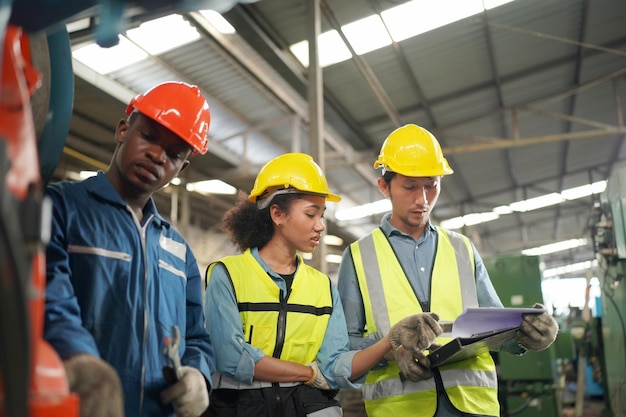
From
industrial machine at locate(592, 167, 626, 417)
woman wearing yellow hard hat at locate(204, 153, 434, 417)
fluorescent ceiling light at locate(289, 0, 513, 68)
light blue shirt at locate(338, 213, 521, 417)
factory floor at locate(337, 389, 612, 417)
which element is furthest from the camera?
factory floor at locate(337, 389, 612, 417)

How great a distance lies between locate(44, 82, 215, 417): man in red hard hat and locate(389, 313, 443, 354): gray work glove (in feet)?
2.14

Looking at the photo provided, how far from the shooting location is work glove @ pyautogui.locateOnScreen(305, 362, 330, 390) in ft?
6.68

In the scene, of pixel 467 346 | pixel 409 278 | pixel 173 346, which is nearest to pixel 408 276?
pixel 409 278

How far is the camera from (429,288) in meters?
2.29

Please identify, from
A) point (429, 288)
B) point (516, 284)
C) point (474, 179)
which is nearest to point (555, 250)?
point (474, 179)

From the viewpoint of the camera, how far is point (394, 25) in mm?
6645

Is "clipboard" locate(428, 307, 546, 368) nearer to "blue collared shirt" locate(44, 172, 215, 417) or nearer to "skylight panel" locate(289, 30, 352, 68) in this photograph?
"blue collared shirt" locate(44, 172, 215, 417)

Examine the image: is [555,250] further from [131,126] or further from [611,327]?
[131,126]

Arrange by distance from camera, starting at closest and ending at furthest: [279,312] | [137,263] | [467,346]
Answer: [137,263]
[467,346]
[279,312]

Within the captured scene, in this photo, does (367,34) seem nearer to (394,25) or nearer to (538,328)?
(394,25)

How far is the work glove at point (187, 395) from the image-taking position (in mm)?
1398

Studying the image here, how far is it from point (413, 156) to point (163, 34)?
434cm

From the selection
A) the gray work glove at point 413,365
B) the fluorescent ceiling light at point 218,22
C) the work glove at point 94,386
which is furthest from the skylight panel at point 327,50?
the work glove at point 94,386

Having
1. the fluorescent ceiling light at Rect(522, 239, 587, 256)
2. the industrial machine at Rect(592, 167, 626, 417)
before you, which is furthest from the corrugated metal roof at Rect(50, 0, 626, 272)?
the fluorescent ceiling light at Rect(522, 239, 587, 256)
